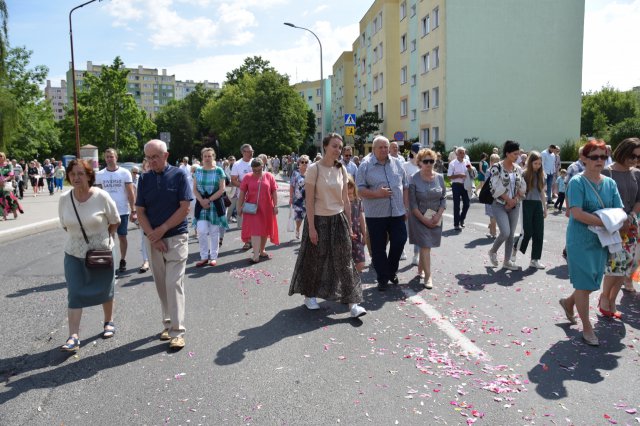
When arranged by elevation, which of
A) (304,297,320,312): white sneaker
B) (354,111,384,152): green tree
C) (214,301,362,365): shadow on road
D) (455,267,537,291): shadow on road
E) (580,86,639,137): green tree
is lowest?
(455,267,537,291): shadow on road

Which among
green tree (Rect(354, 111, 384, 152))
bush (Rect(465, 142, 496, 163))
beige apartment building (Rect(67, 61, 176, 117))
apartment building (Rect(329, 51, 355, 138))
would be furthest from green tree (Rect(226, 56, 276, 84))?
beige apartment building (Rect(67, 61, 176, 117))

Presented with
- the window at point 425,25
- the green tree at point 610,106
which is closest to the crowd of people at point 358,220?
the window at point 425,25

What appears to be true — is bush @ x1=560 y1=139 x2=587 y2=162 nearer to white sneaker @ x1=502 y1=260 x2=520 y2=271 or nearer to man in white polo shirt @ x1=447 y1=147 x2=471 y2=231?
man in white polo shirt @ x1=447 y1=147 x2=471 y2=231

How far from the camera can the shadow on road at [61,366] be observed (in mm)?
4000

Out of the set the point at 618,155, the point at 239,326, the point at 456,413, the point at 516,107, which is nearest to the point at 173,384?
the point at 239,326

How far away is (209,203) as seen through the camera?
8.50 metres

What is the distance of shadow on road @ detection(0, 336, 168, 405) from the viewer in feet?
13.1

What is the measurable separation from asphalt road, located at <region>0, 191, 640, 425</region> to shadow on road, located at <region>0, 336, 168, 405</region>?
2 centimetres

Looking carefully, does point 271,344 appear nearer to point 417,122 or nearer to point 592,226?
point 592,226

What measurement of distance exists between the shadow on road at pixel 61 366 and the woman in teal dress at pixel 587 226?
12.5 feet

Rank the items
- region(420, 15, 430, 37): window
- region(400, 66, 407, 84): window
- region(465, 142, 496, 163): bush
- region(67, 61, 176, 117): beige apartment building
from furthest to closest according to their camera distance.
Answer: region(67, 61, 176, 117): beige apartment building < region(400, 66, 407, 84): window < region(420, 15, 430, 37): window < region(465, 142, 496, 163): bush

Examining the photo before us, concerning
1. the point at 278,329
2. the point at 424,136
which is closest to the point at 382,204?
the point at 278,329

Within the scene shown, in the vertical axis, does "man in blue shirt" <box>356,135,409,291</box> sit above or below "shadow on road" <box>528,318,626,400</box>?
above

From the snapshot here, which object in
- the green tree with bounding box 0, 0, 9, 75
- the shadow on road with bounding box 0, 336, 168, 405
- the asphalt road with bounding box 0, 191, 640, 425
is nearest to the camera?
the asphalt road with bounding box 0, 191, 640, 425
